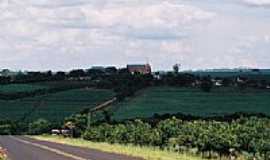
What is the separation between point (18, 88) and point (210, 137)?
97070mm

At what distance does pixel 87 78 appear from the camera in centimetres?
16638

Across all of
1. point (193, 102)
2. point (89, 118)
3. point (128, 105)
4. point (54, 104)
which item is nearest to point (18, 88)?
point (54, 104)

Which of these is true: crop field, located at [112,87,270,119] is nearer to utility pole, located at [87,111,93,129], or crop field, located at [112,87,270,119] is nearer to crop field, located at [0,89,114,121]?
utility pole, located at [87,111,93,129]

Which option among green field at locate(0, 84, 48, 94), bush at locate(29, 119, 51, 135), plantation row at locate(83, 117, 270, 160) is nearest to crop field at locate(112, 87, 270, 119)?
bush at locate(29, 119, 51, 135)

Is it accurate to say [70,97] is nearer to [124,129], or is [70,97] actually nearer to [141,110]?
[141,110]

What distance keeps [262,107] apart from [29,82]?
190 feet

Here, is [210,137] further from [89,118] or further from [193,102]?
[193,102]

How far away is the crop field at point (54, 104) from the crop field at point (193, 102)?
6.75 metres

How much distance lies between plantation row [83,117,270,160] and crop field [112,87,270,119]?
37887 mm

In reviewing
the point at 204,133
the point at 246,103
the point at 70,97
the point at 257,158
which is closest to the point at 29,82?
the point at 70,97

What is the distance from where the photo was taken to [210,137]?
5481cm

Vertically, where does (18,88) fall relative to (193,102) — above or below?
above

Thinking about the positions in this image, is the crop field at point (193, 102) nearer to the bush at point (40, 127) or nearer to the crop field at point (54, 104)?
the crop field at point (54, 104)

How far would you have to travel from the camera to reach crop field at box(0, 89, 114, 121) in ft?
409
